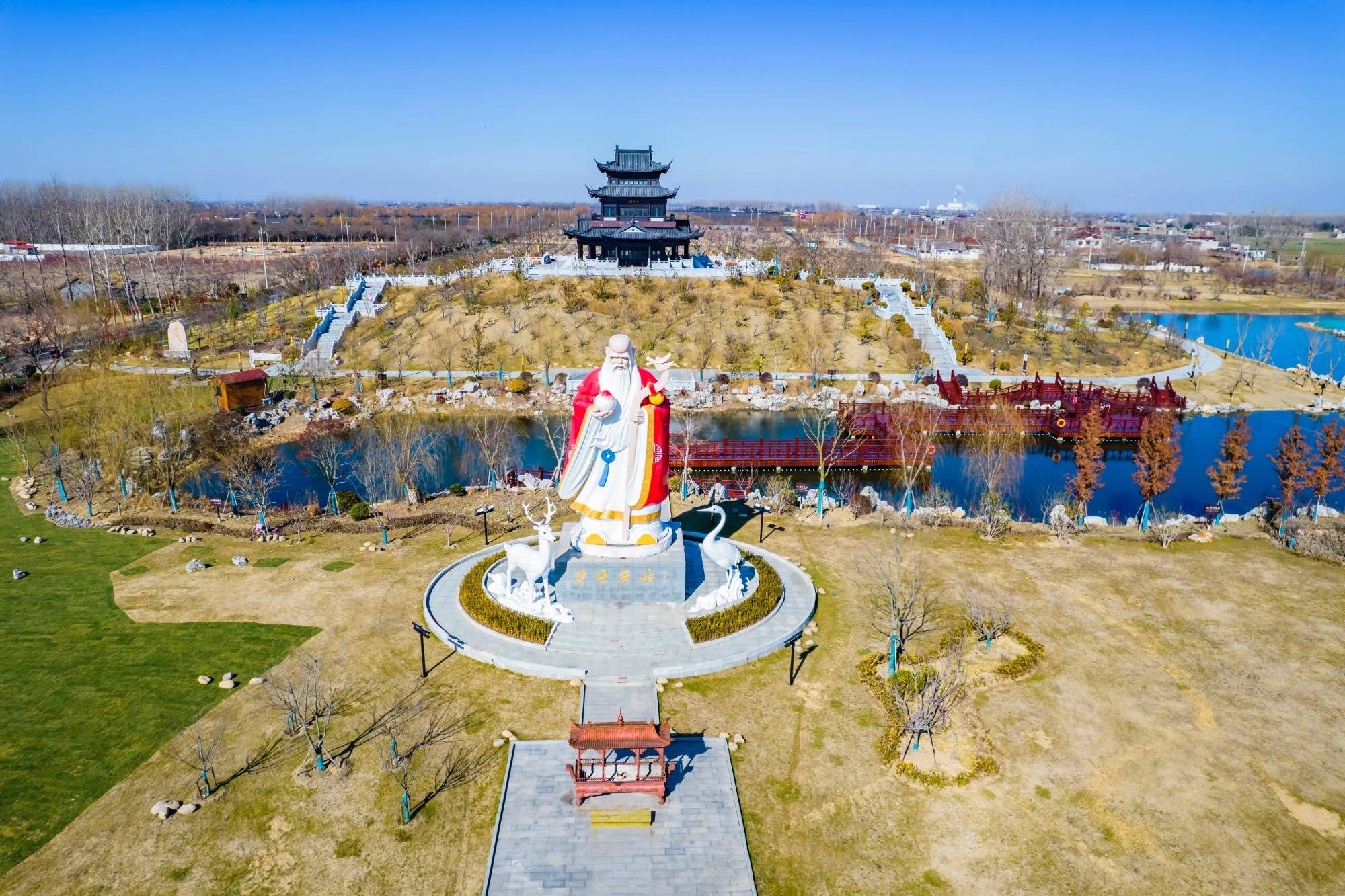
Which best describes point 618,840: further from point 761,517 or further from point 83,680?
point 761,517

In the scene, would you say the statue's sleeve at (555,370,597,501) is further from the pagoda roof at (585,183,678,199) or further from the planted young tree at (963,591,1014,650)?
the pagoda roof at (585,183,678,199)

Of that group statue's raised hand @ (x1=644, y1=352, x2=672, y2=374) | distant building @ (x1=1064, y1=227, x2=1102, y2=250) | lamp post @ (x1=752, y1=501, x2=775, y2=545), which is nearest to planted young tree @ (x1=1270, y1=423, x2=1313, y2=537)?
lamp post @ (x1=752, y1=501, x2=775, y2=545)

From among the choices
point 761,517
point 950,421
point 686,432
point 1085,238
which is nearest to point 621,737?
point 761,517

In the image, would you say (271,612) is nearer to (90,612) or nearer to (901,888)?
(90,612)

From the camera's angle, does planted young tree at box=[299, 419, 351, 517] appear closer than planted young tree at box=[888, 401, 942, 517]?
Yes

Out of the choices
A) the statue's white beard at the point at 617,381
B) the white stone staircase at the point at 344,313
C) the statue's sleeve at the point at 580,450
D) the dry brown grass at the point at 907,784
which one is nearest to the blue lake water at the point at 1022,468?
the dry brown grass at the point at 907,784

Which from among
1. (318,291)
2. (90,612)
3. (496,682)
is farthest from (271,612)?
(318,291)

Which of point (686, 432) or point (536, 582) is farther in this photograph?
point (686, 432)
